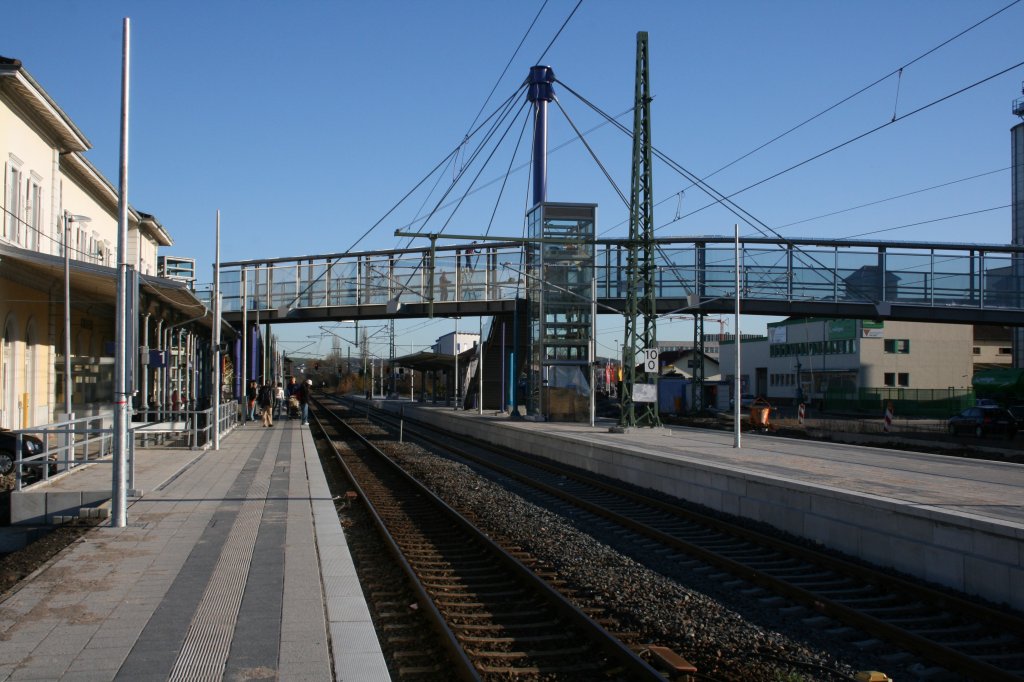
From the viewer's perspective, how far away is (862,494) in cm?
1143

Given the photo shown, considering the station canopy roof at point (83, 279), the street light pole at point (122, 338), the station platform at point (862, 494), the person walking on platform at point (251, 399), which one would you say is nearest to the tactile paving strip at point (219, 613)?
the street light pole at point (122, 338)

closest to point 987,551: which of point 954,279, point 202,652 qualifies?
point 202,652

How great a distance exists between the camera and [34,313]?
87.7 ft

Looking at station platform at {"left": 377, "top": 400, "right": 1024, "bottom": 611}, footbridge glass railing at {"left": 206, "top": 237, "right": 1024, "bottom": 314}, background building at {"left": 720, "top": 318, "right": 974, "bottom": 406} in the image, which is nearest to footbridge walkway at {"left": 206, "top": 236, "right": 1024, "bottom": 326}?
footbridge glass railing at {"left": 206, "top": 237, "right": 1024, "bottom": 314}

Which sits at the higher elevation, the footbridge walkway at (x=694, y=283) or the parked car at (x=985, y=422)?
the footbridge walkway at (x=694, y=283)

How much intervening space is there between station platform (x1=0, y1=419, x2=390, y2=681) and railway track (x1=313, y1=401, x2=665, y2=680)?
1.89 feet

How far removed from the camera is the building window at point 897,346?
238ft

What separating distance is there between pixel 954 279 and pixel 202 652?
36.5 m

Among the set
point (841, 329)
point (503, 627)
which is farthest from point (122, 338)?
point (841, 329)

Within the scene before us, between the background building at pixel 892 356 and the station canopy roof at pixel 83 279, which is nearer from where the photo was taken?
the station canopy roof at pixel 83 279

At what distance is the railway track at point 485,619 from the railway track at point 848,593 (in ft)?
7.39

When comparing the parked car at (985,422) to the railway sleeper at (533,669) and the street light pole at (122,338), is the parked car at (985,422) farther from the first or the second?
the railway sleeper at (533,669)

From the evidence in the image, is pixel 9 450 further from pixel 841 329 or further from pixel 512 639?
pixel 841 329

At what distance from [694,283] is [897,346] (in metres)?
41.9
